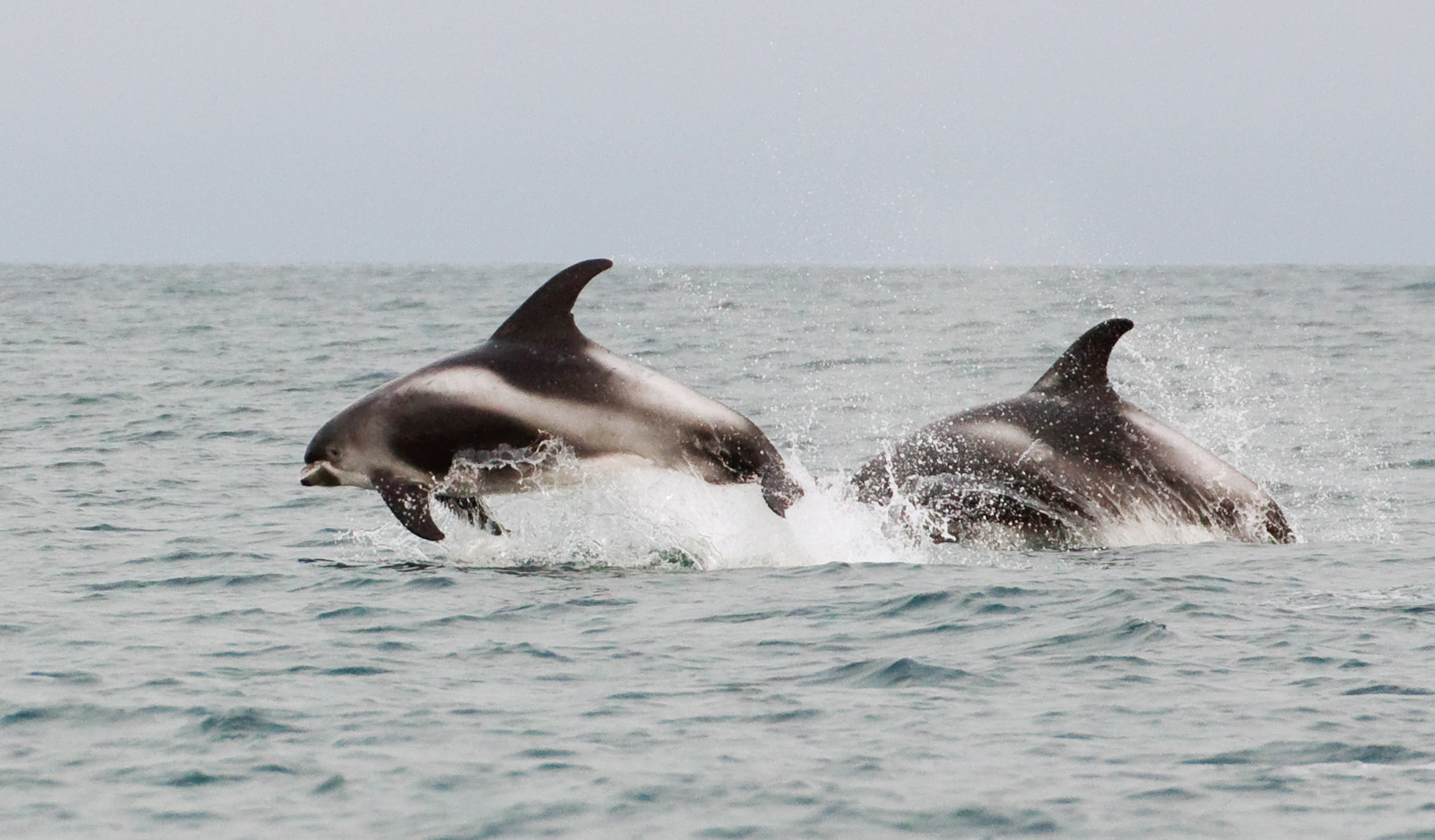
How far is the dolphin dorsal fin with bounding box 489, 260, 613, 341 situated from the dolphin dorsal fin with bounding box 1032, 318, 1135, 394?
351cm

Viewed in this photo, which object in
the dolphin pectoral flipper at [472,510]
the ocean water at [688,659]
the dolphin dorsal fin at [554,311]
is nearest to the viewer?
the ocean water at [688,659]

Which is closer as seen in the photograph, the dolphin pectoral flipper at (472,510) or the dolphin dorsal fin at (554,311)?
the dolphin dorsal fin at (554,311)

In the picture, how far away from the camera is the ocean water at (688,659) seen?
257 inches

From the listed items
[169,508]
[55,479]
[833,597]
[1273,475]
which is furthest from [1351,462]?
[55,479]

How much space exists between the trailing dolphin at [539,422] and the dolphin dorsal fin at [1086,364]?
270 cm

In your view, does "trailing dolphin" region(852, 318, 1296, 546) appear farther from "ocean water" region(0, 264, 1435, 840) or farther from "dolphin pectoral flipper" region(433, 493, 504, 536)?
"dolphin pectoral flipper" region(433, 493, 504, 536)

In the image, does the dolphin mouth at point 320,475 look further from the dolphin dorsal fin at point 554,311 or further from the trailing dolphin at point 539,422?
the dolphin dorsal fin at point 554,311

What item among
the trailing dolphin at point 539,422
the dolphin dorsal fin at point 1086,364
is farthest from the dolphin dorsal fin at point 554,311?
the dolphin dorsal fin at point 1086,364

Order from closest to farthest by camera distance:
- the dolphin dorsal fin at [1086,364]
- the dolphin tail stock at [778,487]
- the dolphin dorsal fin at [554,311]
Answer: the dolphin tail stock at [778,487]
the dolphin dorsal fin at [554,311]
the dolphin dorsal fin at [1086,364]

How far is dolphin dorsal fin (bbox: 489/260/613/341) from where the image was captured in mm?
10734

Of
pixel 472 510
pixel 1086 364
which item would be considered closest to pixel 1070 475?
pixel 1086 364

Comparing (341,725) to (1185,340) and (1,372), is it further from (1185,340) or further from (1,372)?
(1185,340)

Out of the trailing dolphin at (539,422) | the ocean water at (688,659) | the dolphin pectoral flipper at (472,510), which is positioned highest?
the trailing dolphin at (539,422)

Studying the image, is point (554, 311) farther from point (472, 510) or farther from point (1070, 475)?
point (1070, 475)
